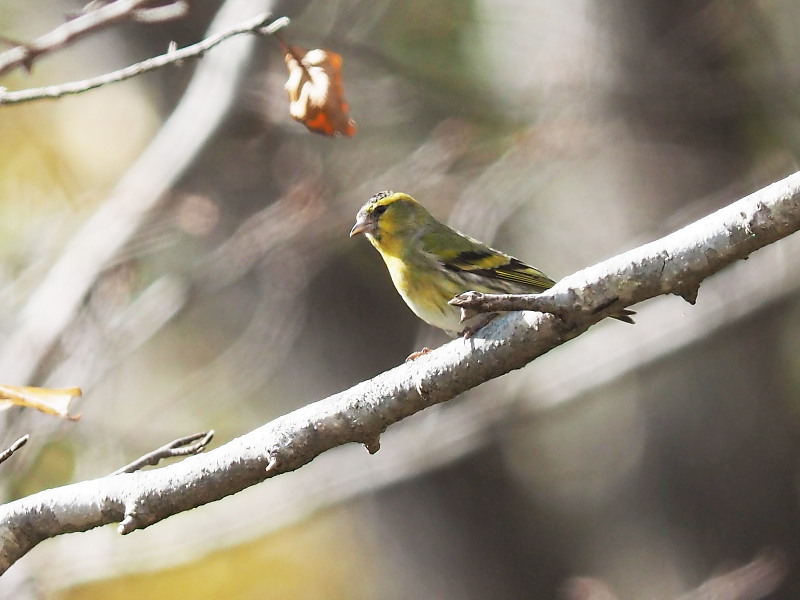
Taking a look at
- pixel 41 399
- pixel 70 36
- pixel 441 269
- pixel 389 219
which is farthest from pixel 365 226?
pixel 41 399

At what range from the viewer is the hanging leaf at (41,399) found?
9.04 feet

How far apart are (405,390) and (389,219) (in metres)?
2.65

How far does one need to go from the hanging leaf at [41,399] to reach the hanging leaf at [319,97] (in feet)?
4.86

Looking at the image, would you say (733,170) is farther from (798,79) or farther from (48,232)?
(48,232)

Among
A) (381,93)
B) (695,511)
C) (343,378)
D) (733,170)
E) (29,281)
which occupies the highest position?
(381,93)

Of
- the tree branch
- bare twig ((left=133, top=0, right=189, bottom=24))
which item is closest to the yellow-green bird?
bare twig ((left=133, top=0, right=189, bottom=24))

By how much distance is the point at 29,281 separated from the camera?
308 inches

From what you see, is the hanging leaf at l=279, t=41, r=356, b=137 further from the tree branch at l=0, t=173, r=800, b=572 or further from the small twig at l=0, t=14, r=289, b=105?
the tree branch at l=0, t=173, r=800, b=572

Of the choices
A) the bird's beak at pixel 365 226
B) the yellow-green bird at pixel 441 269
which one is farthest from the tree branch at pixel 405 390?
the bird's beak at pixel 365 226

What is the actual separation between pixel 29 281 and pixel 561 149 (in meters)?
4.43

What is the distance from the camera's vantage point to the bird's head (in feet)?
17.6

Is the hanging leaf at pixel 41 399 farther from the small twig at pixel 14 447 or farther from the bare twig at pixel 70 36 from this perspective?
the bare twig at pixel 70 36

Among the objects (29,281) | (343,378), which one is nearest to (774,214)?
(343,378)

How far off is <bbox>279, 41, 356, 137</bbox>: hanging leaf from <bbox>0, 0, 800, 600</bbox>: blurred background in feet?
9.10
